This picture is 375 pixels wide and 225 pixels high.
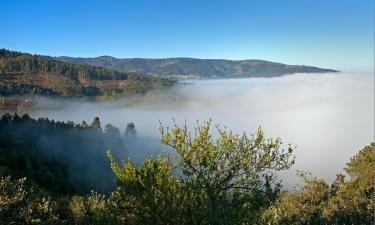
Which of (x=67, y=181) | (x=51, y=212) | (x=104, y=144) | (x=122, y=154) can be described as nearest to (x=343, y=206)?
(x=51, y=212)

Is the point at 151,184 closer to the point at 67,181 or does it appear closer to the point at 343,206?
the point at 343,206

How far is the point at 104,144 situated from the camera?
571 feet

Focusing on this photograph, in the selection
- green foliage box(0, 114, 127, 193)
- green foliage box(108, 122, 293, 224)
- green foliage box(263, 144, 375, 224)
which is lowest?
green foliage box(0, 114, 127, 193)

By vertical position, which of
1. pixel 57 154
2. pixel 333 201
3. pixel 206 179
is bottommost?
pixel 57 154

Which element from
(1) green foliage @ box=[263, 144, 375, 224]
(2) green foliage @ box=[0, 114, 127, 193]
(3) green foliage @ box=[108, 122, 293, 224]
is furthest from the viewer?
(2) green foliage @ box=[0, 114, 127, 193]

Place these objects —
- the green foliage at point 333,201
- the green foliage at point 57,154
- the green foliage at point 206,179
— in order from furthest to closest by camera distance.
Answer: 1. the green foliage at point 57,154
2. the green foliage at point 333,201
3. the green foliage at point 206,179

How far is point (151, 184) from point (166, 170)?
113cm

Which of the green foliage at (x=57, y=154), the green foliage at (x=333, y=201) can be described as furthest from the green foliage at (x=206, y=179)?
the green foliage at (x=57, y=154)

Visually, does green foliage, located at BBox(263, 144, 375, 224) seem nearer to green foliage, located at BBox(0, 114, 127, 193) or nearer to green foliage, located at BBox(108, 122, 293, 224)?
green foliage, located at BBox(108, 122, 293, 224)

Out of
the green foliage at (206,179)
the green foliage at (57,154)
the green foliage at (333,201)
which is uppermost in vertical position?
the green foliage at (206,179)

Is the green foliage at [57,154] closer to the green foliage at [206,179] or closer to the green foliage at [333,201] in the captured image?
the green foliage at [333,201]

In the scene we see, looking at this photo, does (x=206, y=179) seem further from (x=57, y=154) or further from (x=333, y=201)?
(x=57, y=154)

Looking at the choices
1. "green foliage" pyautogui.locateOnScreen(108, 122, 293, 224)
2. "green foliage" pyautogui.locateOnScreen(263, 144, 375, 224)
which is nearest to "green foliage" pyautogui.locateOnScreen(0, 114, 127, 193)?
"green foliage" pyautogui.locateOnScreen(263, 144, 375, 224)

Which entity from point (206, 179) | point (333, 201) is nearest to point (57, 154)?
point (333, 201)
